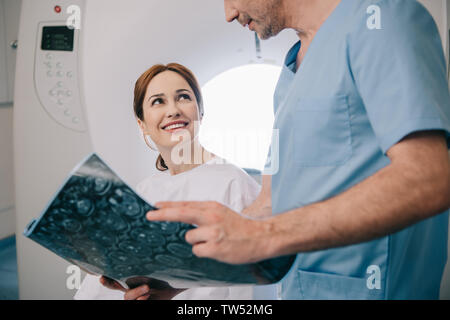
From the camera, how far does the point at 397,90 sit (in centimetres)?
46

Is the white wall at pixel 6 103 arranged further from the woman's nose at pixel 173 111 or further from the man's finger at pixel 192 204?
the man's finger at pixel 192 204

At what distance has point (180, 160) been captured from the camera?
889 mm

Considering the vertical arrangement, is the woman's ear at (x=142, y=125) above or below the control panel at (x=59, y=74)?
below

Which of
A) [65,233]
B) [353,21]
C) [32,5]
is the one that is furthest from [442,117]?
[32,5]

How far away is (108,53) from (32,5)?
11.4 inches

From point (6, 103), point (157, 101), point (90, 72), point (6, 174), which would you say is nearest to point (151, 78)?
point (157, 101)

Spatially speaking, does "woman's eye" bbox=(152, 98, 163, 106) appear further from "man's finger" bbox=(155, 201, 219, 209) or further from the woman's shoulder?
"man's finger" bbox=(155, 201, 219, 209)

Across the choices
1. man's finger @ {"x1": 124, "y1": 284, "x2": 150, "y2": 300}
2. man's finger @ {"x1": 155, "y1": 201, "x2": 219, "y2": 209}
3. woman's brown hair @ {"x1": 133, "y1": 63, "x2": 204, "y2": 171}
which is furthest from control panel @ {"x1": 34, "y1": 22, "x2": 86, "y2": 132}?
man's finger @ {"x1": 155, "y1": 201, "x2": 219, "y2": 209}

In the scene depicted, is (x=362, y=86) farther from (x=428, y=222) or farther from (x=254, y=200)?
(x=254, y=200)

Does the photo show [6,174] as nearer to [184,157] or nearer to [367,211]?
[184,157]

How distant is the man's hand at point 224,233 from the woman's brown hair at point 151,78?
45cm

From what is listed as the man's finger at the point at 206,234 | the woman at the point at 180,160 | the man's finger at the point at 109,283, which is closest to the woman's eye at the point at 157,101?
the woman at the point at 180,160

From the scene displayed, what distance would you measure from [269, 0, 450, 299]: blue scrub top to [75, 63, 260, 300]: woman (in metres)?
0.19

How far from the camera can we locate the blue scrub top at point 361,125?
1.49 ft
